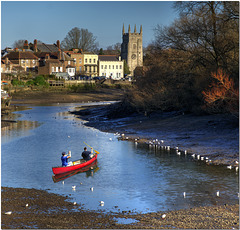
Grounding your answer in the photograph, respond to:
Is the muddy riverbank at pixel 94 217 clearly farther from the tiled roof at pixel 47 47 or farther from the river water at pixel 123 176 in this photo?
the tiled roof at pixel 47 47

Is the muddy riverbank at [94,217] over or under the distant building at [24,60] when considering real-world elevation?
under

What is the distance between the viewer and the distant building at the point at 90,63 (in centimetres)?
13662

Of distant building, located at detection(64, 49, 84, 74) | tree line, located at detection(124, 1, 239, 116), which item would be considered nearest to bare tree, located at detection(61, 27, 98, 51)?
distant building, located at detection(64, 49, 84, 74)

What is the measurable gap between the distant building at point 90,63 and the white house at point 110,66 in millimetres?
1460

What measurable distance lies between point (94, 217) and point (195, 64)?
1215 inches

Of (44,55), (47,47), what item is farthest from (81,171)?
(47,47)

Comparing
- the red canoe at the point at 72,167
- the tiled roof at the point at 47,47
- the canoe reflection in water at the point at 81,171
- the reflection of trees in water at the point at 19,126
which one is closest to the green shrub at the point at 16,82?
the tiled roof at the point at 47,47

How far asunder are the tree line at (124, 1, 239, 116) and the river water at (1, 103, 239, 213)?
416 inches

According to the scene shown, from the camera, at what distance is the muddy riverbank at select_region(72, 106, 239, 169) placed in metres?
29.4

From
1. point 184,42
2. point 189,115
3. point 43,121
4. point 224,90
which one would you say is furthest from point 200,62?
point 43,121

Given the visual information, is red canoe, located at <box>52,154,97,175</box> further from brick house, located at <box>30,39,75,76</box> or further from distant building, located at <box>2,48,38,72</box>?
distant building, located at <box>2,48,38,72</box>

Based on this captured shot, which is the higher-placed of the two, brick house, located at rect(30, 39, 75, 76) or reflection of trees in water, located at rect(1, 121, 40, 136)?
brick house, located at rect(30, 39, 75, 76)

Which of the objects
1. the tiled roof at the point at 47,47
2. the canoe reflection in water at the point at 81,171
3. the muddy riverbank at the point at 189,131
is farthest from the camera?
the tiled roof at the point at 47,47

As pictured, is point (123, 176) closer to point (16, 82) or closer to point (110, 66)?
point (16, 82)
